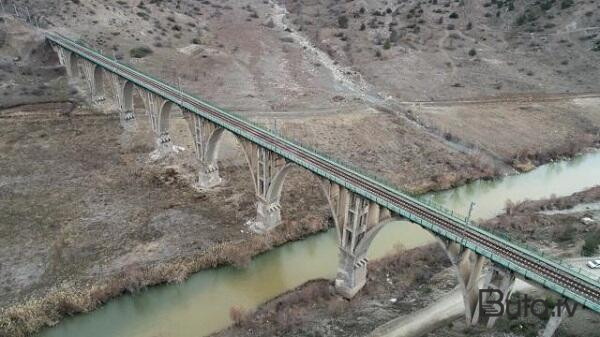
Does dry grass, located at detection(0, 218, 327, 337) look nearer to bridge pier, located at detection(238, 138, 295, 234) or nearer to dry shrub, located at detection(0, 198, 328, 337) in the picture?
dry shrub, located at detection(0, 198, 328, 337)

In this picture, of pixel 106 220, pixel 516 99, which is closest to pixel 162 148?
pixel 106 220

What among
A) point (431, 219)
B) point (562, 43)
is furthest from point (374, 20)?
point (431, 219)

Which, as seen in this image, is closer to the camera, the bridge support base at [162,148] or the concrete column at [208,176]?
the concrete column at [208,176]

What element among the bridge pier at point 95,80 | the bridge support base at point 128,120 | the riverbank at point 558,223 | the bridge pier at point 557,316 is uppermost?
the bridge pier at point 95,80

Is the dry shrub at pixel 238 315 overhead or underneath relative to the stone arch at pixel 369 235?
underneath

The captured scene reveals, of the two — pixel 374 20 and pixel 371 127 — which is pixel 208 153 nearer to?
pixel 371 127

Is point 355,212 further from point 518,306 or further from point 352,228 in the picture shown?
point 518,306

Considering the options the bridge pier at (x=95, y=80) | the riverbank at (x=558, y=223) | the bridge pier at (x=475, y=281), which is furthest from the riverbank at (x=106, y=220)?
the riverbank at (x=558, y=223)

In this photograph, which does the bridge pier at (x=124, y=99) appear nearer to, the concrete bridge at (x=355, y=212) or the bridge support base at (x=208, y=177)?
the concrete bridge at (x=355, y=212)
